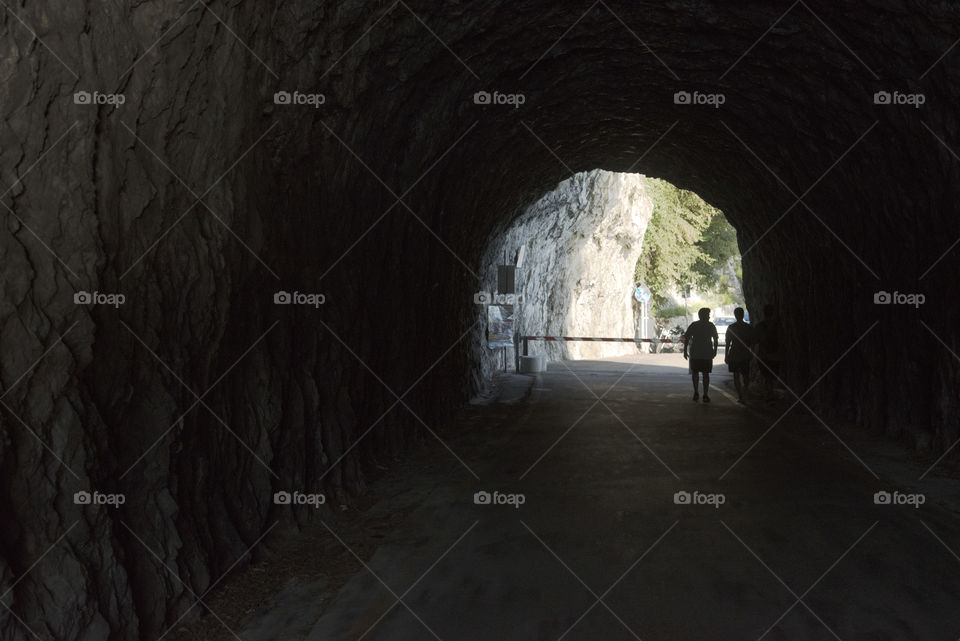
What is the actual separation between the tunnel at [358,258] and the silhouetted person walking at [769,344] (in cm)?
141

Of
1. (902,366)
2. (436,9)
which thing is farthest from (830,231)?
(436,9)

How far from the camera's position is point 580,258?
1499 inches

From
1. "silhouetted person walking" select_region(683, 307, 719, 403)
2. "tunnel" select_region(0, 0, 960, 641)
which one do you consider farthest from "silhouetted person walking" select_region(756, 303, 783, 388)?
"tunnel" select_region(0, 0, 960, 641)

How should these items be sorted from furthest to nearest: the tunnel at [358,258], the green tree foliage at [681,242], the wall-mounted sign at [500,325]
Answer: the green tree foliage at [681,242] < the wall-mounted sign at [500,325] < the tunnel at [358,258]

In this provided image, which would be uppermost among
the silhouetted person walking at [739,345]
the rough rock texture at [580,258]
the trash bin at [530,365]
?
the rough rock texture at [580,258]

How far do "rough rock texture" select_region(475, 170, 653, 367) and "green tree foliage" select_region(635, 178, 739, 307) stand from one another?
2222 millimetres

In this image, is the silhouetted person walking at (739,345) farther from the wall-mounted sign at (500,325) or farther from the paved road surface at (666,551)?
the wall-mounted sign at (500,325)

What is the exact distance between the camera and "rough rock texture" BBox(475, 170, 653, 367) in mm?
28578

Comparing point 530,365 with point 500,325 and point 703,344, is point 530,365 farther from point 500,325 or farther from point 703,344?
point 703,344

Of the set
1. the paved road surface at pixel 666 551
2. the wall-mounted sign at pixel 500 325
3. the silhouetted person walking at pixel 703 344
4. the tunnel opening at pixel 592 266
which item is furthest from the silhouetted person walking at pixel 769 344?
the wall-mounted sign at pixel 500 325

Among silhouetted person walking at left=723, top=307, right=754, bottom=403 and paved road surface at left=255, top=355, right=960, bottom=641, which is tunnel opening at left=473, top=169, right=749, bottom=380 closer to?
silhouetted person walking at left=723, top=307, right=754, bottom=403

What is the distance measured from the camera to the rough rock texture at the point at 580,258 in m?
28.6

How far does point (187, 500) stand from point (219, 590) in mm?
656

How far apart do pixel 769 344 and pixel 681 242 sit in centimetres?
2930
